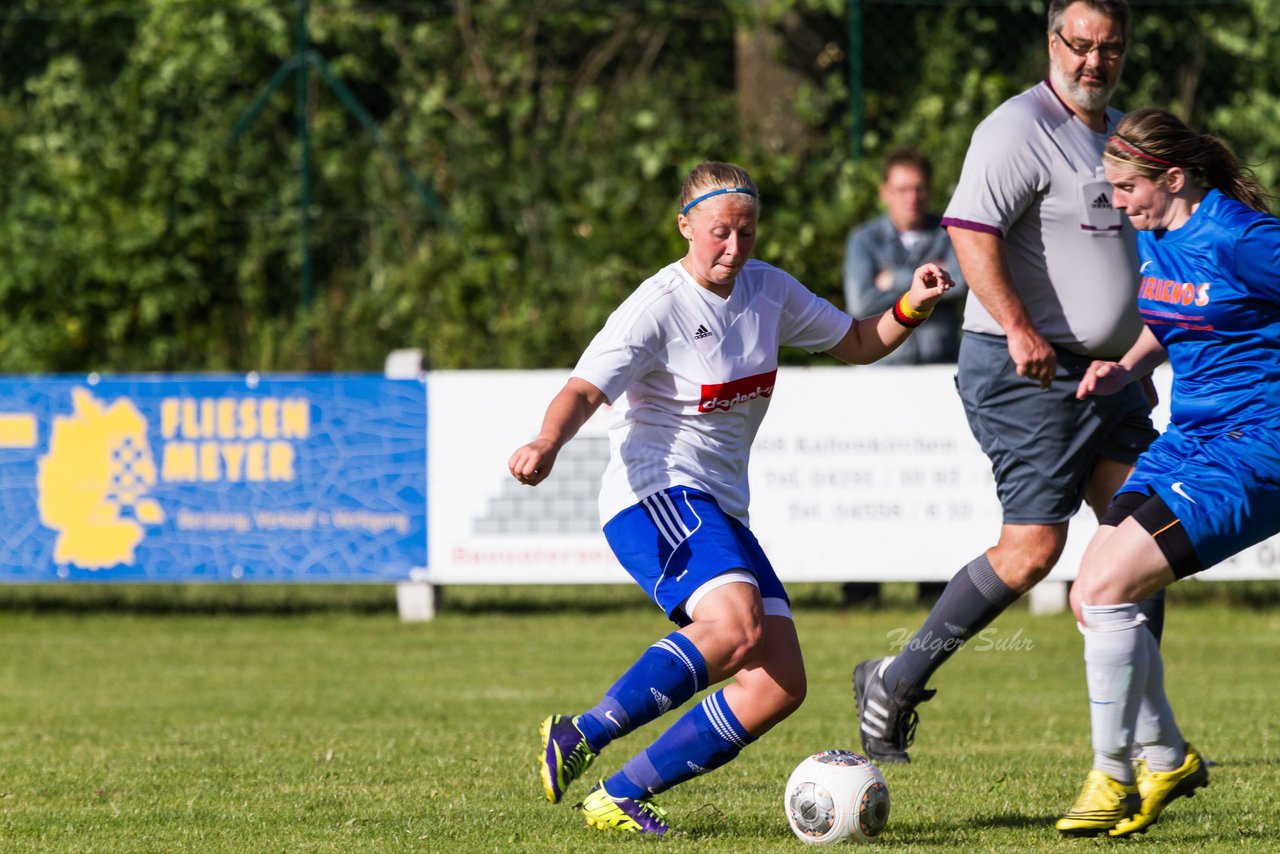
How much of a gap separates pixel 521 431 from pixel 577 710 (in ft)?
10.1

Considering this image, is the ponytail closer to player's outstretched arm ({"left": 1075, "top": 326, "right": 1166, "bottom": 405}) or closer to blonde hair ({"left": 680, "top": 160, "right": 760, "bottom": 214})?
player's outstretched arm ({"left": 1075, "top": 326, "right": 1166, "bottom": 405})

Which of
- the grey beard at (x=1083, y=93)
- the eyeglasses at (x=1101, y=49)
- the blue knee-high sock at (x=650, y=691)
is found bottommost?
the blue knee-high sock at (x=650, y=691)

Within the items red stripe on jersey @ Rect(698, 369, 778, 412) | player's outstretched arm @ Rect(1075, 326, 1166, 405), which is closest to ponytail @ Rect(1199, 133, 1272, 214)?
player's outstretched arm @ Rect(1075, 326, 1166, 405)

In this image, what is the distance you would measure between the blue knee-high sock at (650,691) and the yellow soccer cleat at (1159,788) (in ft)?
3.63

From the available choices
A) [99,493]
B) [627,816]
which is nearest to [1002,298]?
[627,816]

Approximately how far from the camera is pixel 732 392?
4.74 metres

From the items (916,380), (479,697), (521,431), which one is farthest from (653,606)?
(479,697)

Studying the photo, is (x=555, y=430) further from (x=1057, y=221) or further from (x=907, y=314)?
(x=1057, y=221)

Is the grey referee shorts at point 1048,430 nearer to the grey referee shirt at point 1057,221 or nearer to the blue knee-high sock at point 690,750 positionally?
the grey referee shirt at point 1057,221

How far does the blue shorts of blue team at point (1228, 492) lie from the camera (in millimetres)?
4297

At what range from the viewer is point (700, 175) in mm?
4742

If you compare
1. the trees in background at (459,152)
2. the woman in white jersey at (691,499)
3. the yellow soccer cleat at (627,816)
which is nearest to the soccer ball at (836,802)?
the woman in white jersey at (691,499)

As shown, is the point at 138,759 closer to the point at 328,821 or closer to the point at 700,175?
the point at 328,821

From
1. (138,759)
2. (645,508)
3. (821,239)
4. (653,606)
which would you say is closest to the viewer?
(645,508)
